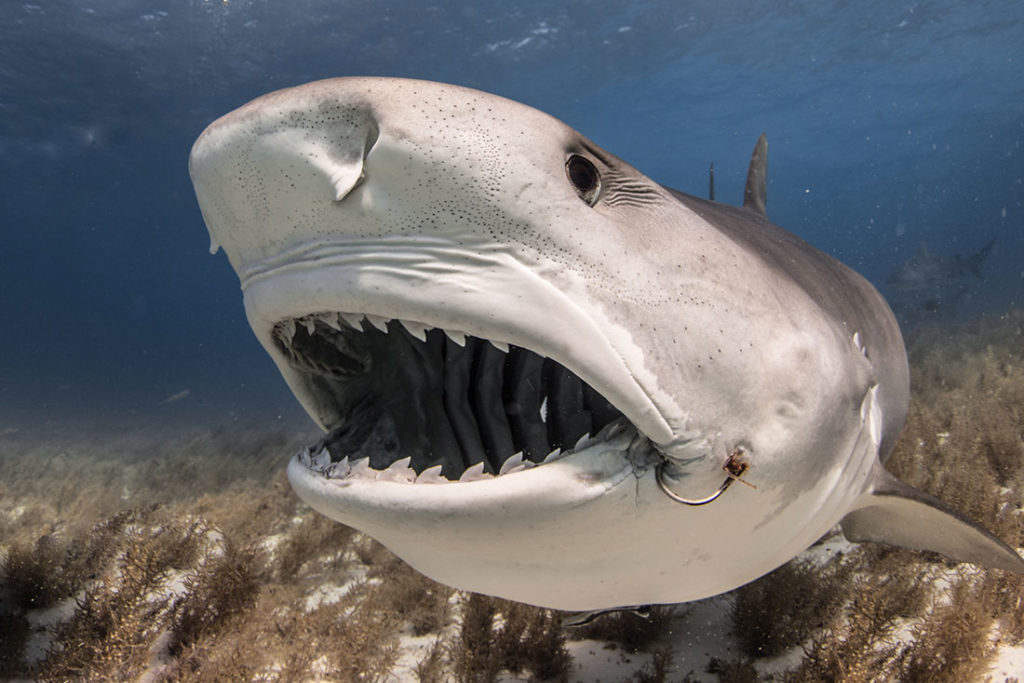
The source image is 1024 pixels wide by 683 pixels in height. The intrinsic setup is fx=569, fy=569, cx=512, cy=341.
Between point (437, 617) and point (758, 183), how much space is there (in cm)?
429

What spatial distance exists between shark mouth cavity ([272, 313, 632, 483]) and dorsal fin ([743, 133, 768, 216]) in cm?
371

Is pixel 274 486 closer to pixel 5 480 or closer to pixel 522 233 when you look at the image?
pixel 522 233

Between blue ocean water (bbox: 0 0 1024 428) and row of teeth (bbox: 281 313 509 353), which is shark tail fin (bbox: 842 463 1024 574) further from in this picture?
blue ocean water (bbox: 0 0 1024 428)

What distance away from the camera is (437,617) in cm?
324

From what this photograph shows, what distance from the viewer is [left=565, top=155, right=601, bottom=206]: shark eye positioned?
4.32 feet

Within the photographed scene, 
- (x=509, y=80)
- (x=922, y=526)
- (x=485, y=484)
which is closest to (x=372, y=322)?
(x=485, y=484)

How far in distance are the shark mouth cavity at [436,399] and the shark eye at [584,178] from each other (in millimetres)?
506

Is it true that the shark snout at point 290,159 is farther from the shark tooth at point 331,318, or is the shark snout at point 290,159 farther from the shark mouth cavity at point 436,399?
the shark mouth cavity at point 436,399

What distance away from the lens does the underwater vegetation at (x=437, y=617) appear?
8.06ft

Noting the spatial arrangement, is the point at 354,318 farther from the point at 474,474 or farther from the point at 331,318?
the point at 474,474

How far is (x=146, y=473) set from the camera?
10.3m

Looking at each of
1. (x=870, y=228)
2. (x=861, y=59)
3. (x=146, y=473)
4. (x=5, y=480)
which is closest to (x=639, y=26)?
(x=861, y=59)

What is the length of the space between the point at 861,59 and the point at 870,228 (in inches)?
5535

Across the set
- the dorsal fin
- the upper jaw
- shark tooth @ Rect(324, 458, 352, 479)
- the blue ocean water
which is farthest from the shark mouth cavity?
the blue ocean water
